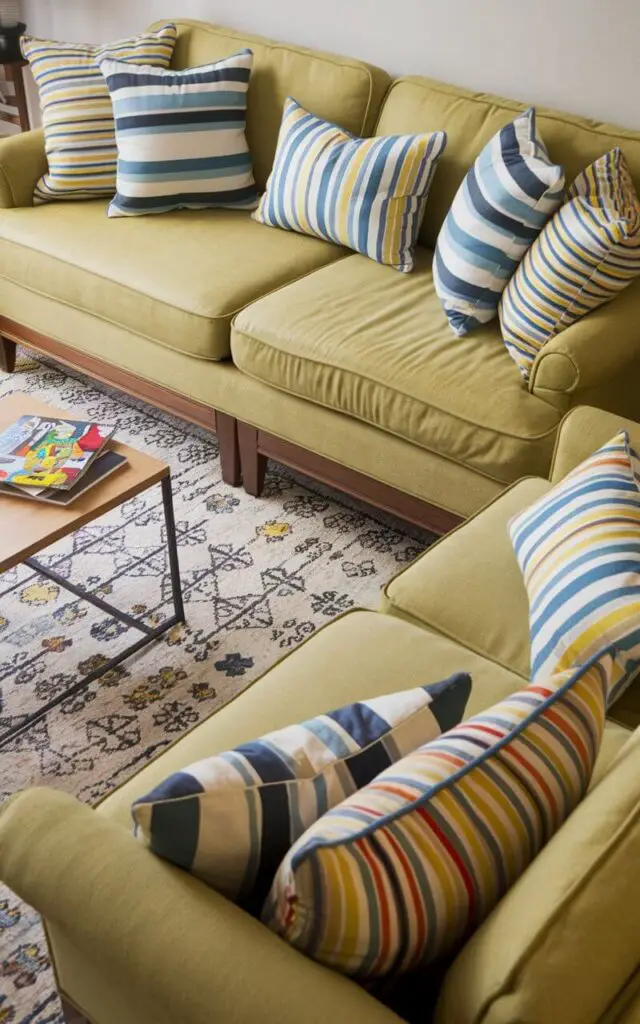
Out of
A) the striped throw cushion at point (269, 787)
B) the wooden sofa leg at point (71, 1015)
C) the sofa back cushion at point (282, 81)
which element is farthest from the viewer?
the sofa back cushion at point (282, 81)

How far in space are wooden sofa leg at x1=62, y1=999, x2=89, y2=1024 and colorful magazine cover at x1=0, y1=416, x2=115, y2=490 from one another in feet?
3.07

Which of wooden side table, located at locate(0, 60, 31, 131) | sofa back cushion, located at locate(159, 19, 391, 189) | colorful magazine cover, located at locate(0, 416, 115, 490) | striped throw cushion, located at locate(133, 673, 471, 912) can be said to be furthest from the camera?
wooden side table, located at locate(0, 60, 31, 131)

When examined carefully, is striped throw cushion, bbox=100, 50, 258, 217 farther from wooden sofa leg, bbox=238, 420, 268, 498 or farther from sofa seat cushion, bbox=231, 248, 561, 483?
wooden sofa leg, bbox=238, 420, 268, 498

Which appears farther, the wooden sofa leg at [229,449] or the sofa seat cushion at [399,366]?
the wooden sofa leg at [229,449]

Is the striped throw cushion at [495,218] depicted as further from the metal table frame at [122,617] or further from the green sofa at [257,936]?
the green sofa at [257,936]

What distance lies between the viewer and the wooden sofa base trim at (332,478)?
2.38m

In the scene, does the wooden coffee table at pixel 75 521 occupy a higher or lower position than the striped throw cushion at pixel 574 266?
lower

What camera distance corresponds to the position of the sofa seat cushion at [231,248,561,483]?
217 cm

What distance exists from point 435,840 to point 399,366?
4.74 ft

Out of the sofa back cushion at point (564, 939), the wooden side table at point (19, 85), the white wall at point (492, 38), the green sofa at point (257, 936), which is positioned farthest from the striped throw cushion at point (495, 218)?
the wooden side table at point (19, 85)

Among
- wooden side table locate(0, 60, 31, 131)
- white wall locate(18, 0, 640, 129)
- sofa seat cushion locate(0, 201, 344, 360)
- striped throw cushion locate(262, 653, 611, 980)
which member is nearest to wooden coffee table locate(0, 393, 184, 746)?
sofa seat cushion locate(0, 201, 344, 360)

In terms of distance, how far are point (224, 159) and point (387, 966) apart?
2.47 meters

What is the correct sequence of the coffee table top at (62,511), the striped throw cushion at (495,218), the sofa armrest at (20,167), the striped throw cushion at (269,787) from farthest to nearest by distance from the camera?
the sofa armrest at (20,167), the striped throw cushion at (495,218), the coffee table top at (62,511), the striped throw cushion at (269,787)

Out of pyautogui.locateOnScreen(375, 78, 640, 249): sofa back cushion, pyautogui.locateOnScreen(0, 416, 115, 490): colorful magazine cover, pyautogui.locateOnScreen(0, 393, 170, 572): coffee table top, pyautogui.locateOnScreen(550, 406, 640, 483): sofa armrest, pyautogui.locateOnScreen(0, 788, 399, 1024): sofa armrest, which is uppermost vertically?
pyautogui.locateOnScreen(375, 78, 640, 249): sofa back cushion
